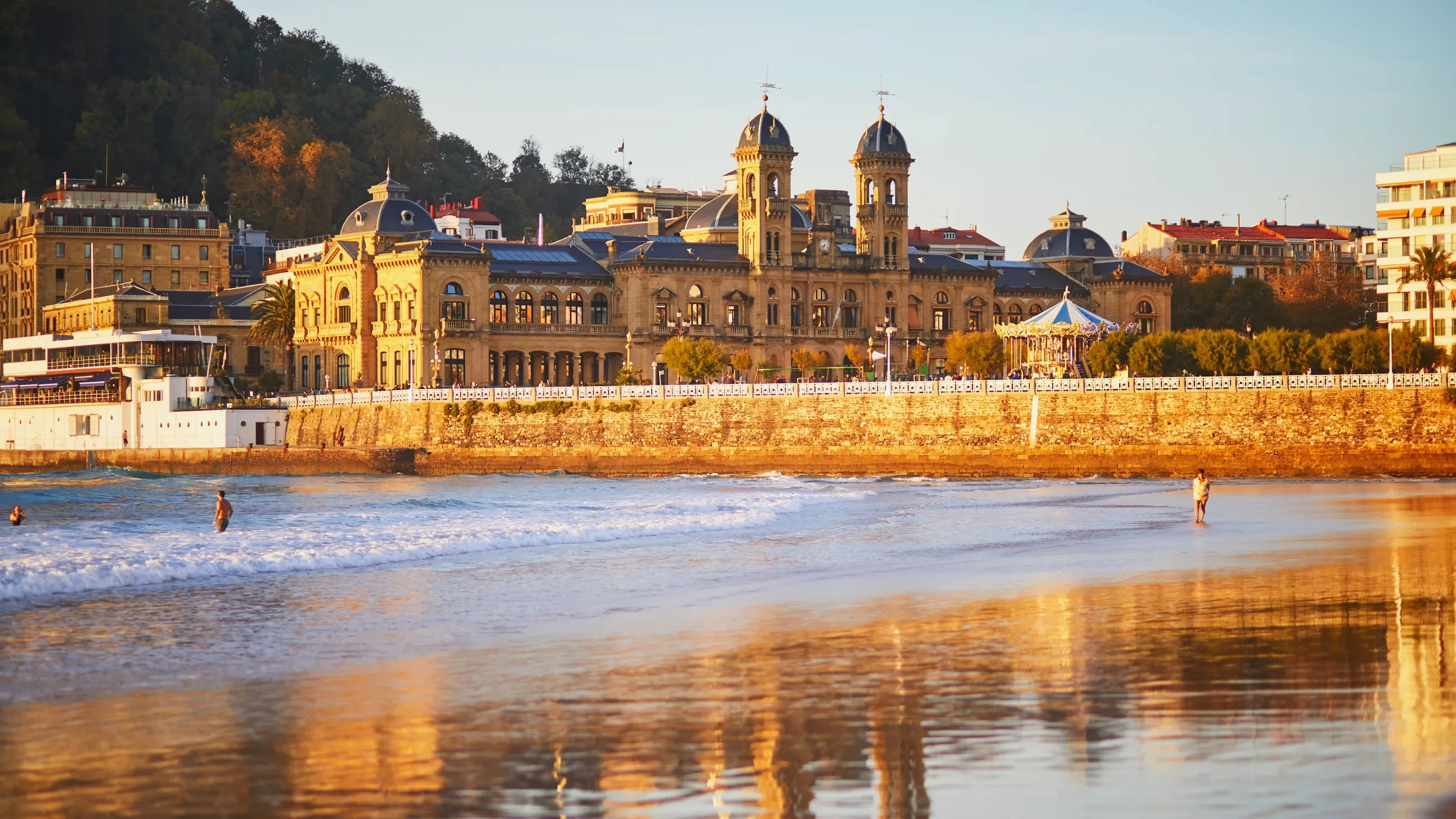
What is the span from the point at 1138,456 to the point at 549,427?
29760 mm

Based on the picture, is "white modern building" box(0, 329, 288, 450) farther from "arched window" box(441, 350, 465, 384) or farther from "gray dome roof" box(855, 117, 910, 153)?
"gray dome roof" box(855, 117, 910, 153)

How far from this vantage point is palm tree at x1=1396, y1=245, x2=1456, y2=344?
79.9m

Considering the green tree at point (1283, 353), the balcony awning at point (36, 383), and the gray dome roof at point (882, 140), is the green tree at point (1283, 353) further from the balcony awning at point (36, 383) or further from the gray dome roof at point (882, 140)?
the balcony awning at point (36, 383)

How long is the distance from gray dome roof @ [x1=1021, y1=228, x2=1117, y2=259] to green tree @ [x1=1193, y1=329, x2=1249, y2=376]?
153 feet

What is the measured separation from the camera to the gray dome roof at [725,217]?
119188mm

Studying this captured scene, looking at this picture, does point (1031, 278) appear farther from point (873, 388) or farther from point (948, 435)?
point (948, 435)

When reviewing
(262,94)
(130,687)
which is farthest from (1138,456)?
(262,94)

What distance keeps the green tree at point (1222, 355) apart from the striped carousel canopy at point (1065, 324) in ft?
14.3

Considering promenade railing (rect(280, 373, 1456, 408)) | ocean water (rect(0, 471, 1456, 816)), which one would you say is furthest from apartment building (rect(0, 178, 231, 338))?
ocean water (rect(0, 471, 1456, 816))

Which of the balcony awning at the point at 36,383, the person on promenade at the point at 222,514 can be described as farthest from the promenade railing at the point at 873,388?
the person on promenade at the point at 222,514

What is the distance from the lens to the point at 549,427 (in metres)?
84.4

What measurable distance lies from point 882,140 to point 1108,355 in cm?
3701

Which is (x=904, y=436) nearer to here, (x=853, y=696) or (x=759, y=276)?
(x=759, y=276)

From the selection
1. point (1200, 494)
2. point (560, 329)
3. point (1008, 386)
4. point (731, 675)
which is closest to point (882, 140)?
point (560, 329)
